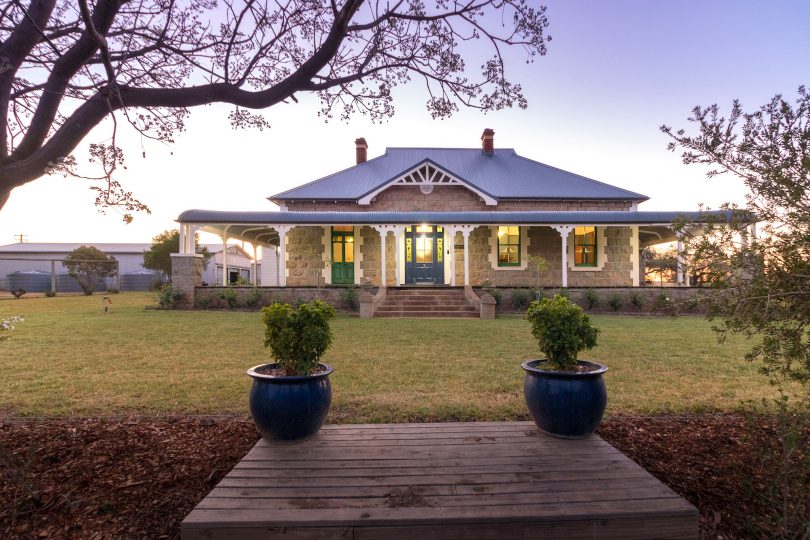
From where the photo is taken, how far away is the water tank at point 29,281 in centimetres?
2781

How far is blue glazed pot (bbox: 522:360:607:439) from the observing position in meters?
3.15

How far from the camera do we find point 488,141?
22906mm

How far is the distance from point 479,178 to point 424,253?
5.46 m

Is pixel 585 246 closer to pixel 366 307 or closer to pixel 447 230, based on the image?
pixel 447 230

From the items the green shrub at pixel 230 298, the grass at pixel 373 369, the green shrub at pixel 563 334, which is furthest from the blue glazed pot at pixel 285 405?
the green shrub at pixel 230 298

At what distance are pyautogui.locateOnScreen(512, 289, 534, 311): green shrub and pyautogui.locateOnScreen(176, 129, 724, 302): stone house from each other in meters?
2.16

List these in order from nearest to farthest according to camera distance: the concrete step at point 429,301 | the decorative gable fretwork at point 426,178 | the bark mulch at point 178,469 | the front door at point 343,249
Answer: the bark mulch at point 178,469, the concrete step at point 429,301, the front door at point 343,249, the decorative gable fretwork at point 426,178

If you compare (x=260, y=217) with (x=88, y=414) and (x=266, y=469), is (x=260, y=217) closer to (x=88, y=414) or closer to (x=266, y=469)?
(x=88, y=414)

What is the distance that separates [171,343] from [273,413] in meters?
6.57

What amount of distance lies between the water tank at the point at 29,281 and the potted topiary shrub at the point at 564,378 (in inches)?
1401

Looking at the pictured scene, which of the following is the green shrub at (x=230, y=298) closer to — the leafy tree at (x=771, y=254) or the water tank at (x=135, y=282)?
the leafy tree at (x=771, y=254)

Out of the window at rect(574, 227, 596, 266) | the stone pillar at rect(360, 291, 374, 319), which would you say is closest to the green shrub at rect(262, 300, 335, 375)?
the stone pillar at rect(360, 291, 374, 319)

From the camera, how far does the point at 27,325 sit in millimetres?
10688

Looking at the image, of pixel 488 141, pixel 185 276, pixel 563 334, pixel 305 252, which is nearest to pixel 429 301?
pixel 305 252
